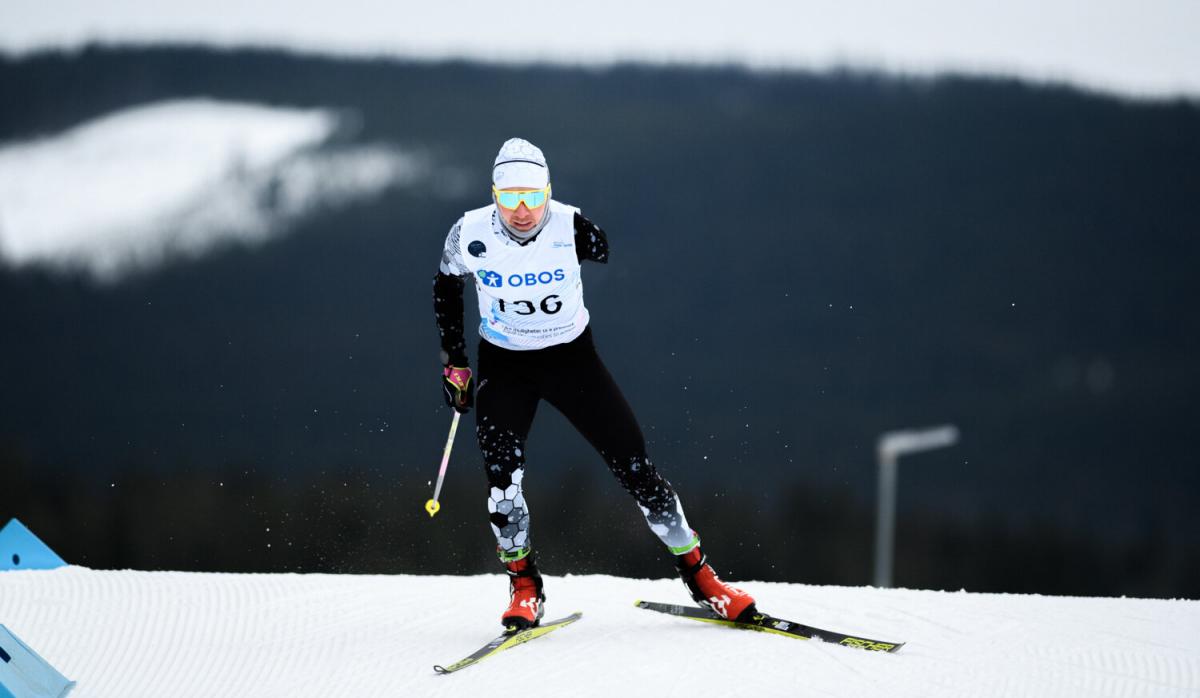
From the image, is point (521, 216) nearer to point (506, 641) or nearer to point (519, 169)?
point (519, 169)

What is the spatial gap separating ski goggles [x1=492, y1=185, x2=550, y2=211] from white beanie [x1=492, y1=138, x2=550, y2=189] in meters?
0.02

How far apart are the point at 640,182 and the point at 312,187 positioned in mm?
27269

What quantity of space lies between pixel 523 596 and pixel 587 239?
1.24 meters

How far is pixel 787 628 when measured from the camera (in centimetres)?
445

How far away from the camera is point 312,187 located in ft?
254

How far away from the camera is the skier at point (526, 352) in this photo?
4270 mm

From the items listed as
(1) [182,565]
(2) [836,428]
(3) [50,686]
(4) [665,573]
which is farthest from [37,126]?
(3) [50,686]

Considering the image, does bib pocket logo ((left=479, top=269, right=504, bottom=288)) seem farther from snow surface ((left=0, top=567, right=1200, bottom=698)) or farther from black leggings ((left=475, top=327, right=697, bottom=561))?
snow surface ((left=0, top=567, right=1200, bottom=698))

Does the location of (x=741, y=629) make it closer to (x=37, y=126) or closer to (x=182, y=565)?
(x=182, y=565)

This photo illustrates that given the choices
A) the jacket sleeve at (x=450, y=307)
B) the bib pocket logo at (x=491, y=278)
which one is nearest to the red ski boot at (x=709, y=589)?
the jacket sleeve at (x=450, y=307)

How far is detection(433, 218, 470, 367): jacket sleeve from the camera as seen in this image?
14.7 ft

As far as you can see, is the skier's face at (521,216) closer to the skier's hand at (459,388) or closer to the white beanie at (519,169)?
the white beanie at (519,169)

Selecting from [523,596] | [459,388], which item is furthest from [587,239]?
[523,596]

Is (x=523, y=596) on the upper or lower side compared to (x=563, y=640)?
upper
